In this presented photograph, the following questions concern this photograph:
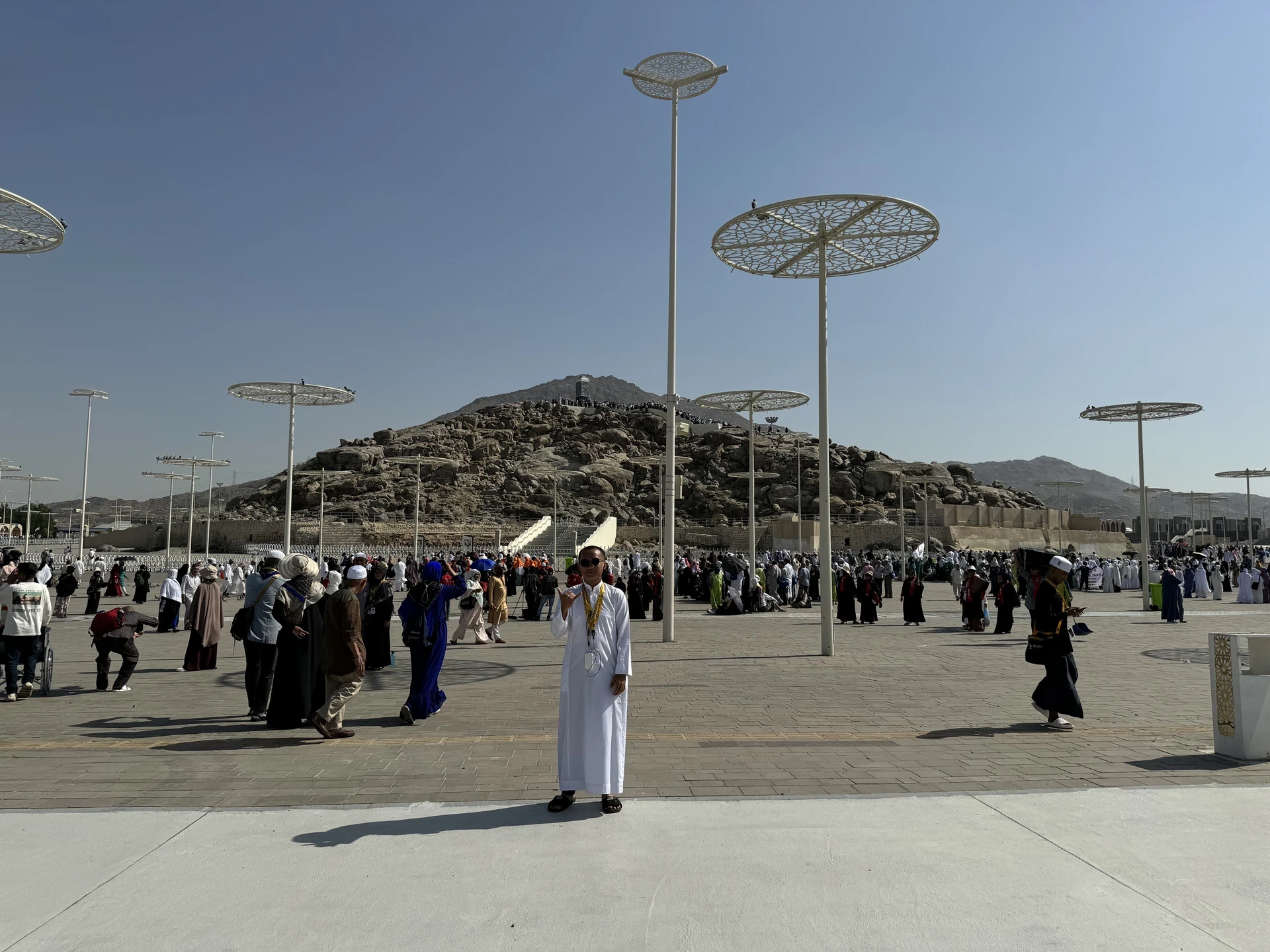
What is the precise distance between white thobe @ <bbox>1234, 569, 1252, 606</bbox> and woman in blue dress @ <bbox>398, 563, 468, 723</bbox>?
25885 mm

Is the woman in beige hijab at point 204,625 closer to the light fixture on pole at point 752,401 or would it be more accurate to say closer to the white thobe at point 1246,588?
the light fixture on pole at point 752,401

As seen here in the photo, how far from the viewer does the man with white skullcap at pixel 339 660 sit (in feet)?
21.8

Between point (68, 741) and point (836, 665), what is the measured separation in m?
8.45

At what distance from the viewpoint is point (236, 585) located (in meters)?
25.0

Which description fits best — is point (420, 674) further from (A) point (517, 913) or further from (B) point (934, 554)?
(B) point (934, 554)

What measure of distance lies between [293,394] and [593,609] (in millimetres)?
19984

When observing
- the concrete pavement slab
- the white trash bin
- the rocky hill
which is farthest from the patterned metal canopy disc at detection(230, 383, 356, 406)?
the rocky hill

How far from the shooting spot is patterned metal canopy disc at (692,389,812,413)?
24859 millimetres

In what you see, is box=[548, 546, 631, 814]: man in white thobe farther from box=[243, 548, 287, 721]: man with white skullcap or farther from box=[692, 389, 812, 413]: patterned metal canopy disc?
box=[692, 389, 812, 413]: patterned metal canopy disc

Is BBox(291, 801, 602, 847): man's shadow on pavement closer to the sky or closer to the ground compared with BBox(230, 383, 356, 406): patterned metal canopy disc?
closer to the ground

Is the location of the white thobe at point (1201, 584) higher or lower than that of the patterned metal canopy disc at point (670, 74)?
lower

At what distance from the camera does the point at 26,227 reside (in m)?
11.2

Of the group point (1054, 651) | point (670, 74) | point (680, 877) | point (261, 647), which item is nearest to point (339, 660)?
point (261, 647)

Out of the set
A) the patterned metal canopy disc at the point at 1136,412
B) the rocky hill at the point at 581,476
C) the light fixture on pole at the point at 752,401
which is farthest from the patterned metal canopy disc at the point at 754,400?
the rocky hill at the point at 581,476
